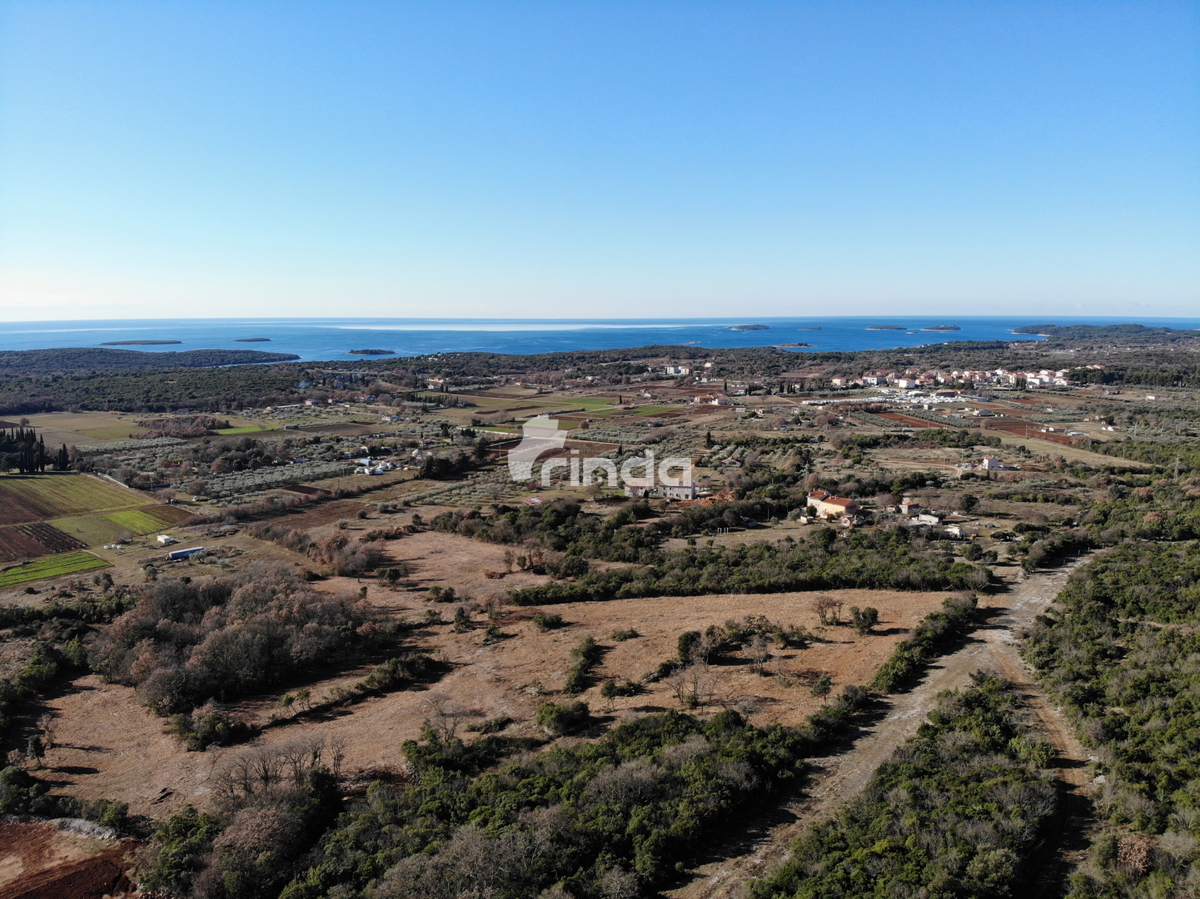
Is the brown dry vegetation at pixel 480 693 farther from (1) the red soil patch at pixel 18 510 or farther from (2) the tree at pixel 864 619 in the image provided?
(1) the red soil patch at pixel 18 510

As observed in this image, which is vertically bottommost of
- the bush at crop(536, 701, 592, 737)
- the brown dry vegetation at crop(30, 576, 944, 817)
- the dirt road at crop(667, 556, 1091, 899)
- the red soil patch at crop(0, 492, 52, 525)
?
the brown dry vegetation at crop(30, 576, 944, 817)

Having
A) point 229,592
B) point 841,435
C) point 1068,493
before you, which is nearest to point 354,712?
point 229,592

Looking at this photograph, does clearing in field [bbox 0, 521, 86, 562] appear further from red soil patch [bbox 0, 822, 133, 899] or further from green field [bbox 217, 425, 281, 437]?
green field [bbox 217, 425, 281, 437]

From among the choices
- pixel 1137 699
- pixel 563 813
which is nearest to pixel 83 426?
pixel 563 813

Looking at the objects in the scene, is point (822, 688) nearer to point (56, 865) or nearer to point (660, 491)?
point (56, 865)

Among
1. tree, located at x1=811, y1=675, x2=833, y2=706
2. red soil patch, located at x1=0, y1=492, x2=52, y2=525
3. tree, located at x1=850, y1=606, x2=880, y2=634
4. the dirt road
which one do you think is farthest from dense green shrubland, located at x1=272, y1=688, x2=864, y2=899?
red soil patch, located at x1=0, y1=492, x2=52, y2=525

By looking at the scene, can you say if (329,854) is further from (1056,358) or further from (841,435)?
(1056,358)
